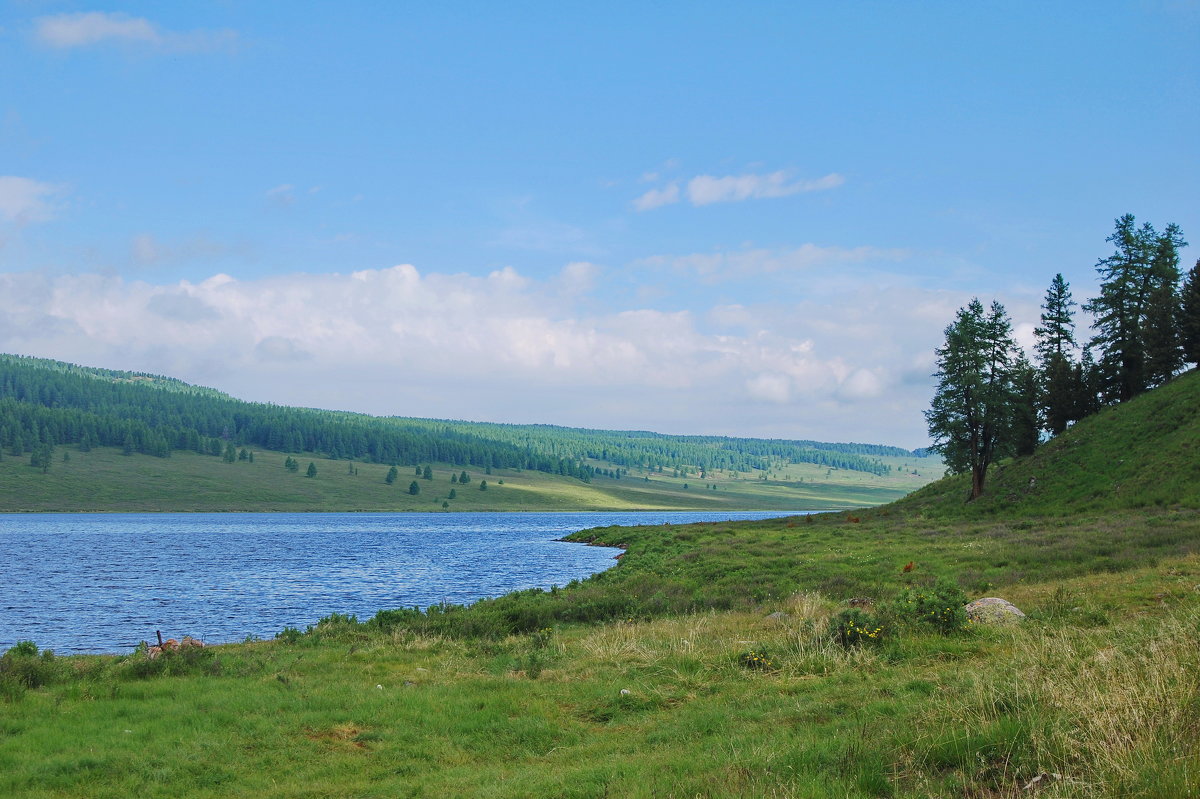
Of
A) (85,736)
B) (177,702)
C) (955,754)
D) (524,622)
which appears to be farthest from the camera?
(524,622)

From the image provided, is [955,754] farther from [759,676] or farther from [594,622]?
[594,622]

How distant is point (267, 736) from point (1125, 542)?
113ft

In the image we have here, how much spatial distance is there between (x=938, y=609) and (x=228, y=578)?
49980 millimetres

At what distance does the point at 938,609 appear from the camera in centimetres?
1831

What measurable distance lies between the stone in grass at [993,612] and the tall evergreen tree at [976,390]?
48107 millimetres

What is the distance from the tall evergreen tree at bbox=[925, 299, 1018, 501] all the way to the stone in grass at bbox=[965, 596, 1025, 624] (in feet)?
158

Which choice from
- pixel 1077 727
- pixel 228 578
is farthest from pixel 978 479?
pixel 1077 727

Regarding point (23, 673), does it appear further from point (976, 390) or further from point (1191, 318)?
point (1191, 318)

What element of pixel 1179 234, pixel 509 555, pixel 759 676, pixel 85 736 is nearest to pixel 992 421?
pixel 1179 234

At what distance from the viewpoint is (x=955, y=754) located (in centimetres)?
957

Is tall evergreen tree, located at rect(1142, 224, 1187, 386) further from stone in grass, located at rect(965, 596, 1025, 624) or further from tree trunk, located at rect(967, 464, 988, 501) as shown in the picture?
stone in grass, located at rect(965, 596, 1025, 624)

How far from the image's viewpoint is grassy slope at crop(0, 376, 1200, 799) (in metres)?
9.16

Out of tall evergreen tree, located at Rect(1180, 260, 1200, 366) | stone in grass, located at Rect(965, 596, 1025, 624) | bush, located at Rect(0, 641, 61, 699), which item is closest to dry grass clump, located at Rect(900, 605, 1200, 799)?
stone in grass, located at Rect(965, 596, 1025, 624)

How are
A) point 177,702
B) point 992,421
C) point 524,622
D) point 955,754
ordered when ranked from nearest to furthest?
point 955,754 → point 177,702 → point 524,622 → point 992,421
